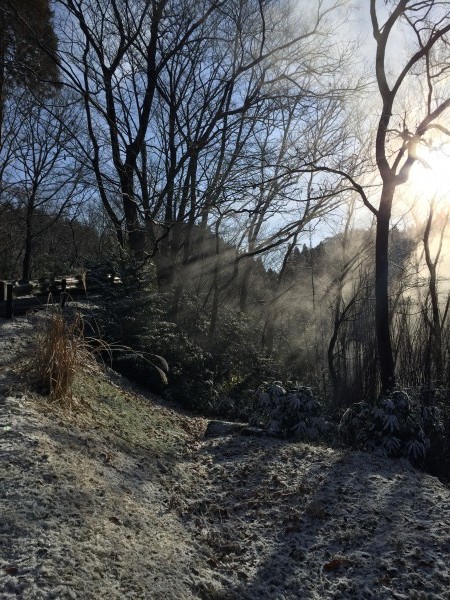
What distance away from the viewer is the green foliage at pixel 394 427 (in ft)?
20.9

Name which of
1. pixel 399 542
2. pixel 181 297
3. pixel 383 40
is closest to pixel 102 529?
pixel 399 542

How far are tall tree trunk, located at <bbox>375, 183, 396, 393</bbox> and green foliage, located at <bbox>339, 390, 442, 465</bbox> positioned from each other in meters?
0.76

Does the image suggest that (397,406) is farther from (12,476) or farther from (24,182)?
(24,182)

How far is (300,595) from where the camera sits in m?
3.46

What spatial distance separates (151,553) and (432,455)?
15.8ft

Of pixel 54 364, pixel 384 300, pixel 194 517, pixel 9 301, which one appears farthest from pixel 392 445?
pixel 9 301

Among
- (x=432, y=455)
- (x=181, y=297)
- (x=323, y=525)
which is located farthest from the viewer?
(x=181, y=297)

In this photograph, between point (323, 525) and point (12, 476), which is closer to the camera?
point (12, 476)

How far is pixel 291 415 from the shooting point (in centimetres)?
736

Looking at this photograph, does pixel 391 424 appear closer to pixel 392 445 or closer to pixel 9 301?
A: pixel 392 445

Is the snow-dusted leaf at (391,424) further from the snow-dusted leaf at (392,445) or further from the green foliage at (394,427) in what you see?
the snow-dusted leaf at (392,445)

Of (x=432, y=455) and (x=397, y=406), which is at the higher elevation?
(x=397, y=406)

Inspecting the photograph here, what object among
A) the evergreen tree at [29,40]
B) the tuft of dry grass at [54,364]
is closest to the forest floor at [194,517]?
the tuft of dry grass at [54,364]

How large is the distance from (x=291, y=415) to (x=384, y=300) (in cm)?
224
